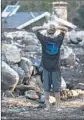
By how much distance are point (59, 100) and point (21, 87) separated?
1729 mm

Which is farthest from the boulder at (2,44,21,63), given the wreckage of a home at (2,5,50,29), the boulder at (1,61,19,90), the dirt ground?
the wreckage of a home at (2,5,50,29)

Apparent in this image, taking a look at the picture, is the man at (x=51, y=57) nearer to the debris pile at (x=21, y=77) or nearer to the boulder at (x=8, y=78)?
the debris pile at (x=21, y=77)

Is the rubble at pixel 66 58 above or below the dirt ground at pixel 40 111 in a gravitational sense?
below

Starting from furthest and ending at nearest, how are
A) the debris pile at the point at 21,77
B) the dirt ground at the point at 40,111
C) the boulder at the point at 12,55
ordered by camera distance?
the boulder at the point at 12,55, the debris pile at the point at 21,77, the dirt ground at the point at 40,111

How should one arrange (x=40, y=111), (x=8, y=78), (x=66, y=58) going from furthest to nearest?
(x=66, y=58) < (x=8, y=78) < (x=40, y=111)

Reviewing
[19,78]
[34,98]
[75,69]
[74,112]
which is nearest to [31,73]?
[19,78]

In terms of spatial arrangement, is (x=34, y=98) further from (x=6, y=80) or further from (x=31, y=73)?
(x=31, y=73)

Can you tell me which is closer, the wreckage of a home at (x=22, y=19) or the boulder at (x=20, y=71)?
the boulder at (x=20, y=71)

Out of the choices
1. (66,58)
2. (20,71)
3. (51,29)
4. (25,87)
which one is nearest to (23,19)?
(66,58)

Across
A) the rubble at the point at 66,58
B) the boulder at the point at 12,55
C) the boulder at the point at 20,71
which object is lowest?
the rubble at the point at 66,58

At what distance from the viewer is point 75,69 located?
16.3 m

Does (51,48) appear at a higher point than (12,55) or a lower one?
higher

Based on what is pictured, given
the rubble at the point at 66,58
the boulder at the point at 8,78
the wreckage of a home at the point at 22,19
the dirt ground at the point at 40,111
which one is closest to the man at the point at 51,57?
the dirt ground at the point at 40,111

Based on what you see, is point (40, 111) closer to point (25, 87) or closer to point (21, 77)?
point (25, 87)
